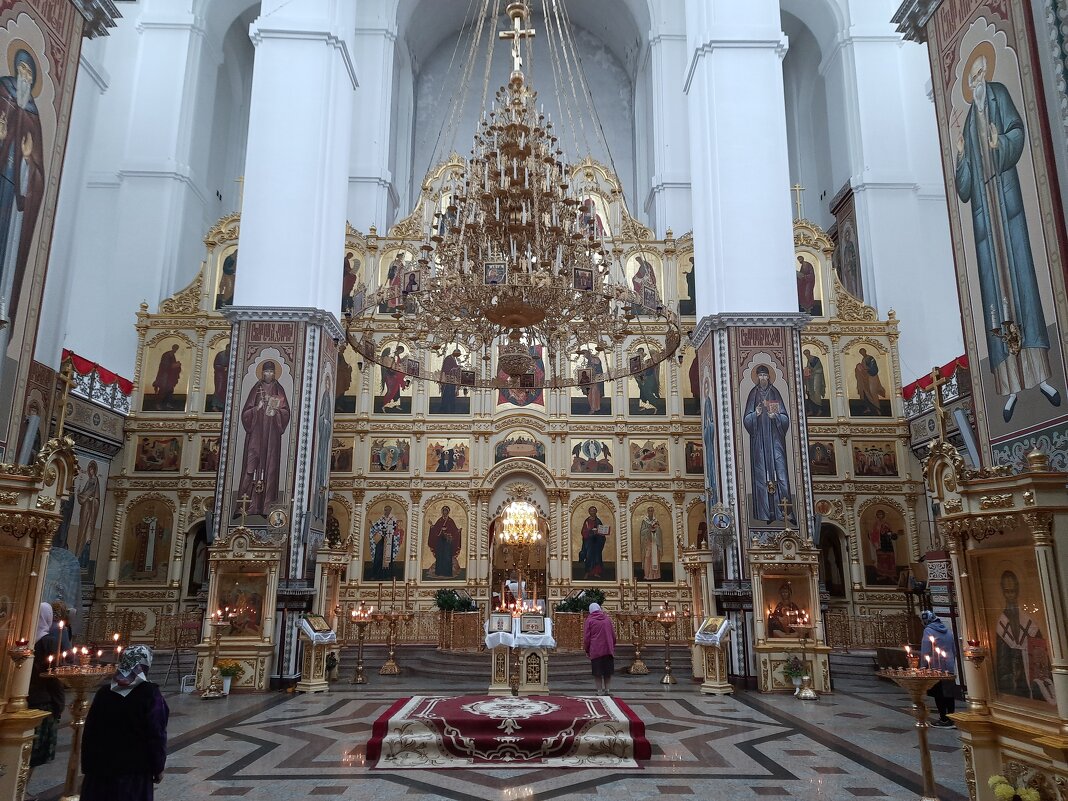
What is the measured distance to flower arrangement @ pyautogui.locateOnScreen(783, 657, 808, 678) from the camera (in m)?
10.6

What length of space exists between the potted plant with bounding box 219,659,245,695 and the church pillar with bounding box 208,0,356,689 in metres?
0.28

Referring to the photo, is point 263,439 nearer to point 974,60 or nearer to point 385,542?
point 385,542

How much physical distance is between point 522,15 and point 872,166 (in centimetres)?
1171

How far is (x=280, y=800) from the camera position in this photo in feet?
17.9

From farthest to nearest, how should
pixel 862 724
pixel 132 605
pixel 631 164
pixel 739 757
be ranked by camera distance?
pixel 631 164
pixel 132 605
pixel 862 724
pixel 739 757

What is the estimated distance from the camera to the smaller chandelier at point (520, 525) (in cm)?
1594

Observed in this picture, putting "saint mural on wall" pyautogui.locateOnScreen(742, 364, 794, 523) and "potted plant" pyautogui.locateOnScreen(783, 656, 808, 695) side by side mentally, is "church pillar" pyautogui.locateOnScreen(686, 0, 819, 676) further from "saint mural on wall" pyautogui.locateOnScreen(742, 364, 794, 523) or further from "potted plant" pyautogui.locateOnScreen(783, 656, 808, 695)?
"potted plant" pyautogui.locateOnScreen(783, 656, 808, 695)

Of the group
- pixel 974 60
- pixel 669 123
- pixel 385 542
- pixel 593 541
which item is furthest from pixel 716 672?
pixel 669 123

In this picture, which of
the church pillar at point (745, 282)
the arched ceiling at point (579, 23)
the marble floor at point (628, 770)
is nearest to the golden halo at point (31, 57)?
the marble floor at point (628, 770)

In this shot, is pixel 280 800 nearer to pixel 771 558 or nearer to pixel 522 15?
pixel 771 558

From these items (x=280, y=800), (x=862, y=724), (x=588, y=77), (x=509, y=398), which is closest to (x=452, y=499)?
(x=509, y=398)

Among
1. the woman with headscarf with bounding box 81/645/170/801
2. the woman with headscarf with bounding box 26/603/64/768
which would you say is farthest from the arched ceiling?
the woman with headscarf with bounding box 81/645/170/801

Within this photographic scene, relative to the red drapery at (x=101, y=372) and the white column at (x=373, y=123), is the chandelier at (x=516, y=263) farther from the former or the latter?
the white column at (x=373, y=123)

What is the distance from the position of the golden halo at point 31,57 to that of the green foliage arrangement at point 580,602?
1070cm
